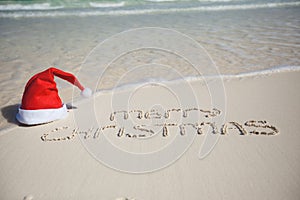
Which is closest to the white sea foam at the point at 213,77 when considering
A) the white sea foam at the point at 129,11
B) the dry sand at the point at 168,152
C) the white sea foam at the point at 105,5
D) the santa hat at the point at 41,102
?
the dry sand at the point at 168,152

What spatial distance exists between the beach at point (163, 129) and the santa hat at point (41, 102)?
9 centimetres

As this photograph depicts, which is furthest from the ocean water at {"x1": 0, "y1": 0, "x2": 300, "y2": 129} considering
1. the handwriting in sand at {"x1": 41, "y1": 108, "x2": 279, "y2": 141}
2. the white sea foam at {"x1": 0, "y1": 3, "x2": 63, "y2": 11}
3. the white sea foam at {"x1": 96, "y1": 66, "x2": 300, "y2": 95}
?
the white sea foam at {"x1": 0, "y1": 3, "x2": 63, "y2": 11}

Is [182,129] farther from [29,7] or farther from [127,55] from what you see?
[29,7]

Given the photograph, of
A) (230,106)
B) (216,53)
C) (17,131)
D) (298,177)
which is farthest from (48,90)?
(216,53)

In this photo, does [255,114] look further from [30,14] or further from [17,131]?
[30,14]

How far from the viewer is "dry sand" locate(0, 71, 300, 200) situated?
1.81 m

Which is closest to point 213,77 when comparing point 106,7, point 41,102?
point 41,102

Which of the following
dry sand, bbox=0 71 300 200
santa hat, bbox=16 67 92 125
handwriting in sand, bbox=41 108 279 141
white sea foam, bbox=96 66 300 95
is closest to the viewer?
dry sand, bbox=0 71 300 200

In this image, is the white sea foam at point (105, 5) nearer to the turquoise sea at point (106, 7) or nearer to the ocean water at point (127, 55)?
the turquoise sea at point (106, 7)

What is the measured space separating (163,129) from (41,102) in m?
1.24

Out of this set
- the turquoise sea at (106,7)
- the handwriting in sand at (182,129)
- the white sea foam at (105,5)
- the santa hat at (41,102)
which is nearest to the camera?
the handwriting in sand at (182,129)

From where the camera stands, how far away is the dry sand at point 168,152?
1812mm

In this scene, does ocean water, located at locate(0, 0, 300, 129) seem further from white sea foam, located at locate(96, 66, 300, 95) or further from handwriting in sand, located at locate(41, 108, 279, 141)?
handwriting in sand, located at locate(41, 108, 279, 141)

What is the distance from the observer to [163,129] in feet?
8.27
